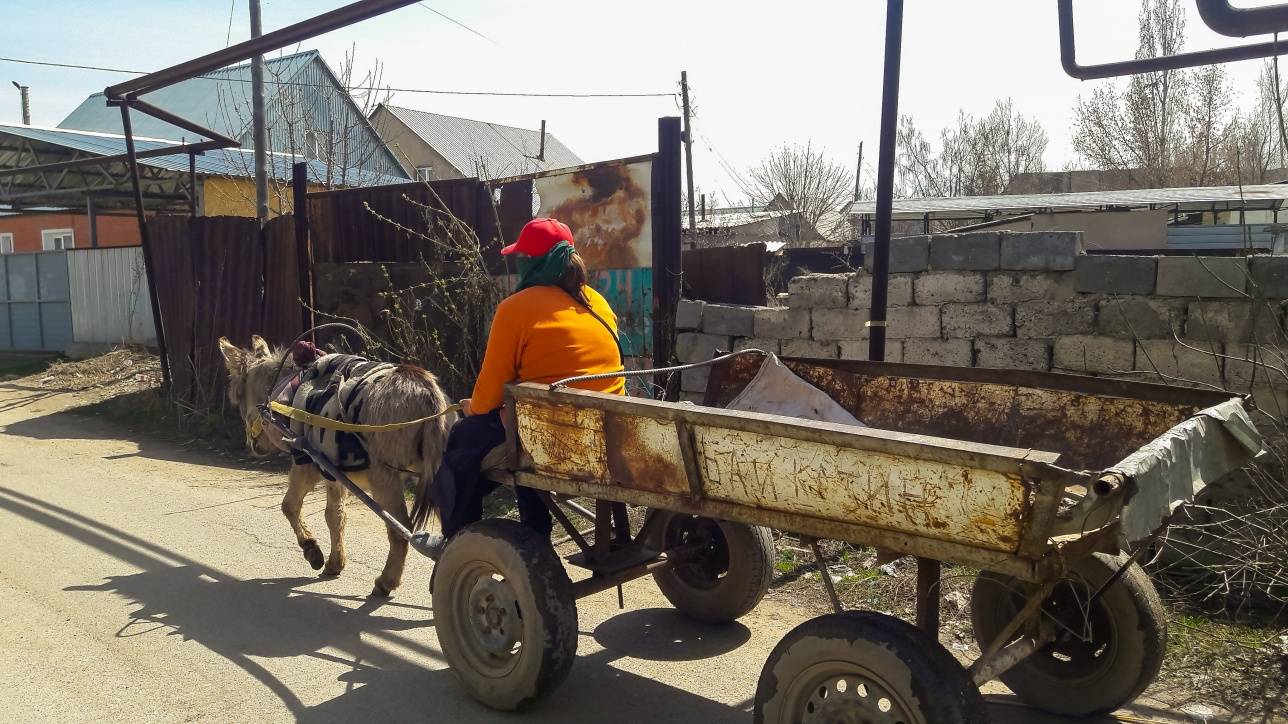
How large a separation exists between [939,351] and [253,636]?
4642mm

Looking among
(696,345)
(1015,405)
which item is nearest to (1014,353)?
(1015,405)

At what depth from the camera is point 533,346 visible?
415 cm

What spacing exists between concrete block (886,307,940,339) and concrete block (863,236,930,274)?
0.92 feet

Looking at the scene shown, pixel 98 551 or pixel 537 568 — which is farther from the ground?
pixel 537 568

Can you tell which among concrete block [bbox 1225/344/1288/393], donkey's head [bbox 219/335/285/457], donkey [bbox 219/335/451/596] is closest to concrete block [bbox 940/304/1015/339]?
concrete block [bbox 1225/344/1288/393]

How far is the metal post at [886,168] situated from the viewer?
17.9 ft

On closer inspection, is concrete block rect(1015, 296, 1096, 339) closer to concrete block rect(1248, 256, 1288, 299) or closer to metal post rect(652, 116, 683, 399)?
concrete block rect(1248, 256, 1288, 299)

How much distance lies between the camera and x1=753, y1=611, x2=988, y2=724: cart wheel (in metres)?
2.75

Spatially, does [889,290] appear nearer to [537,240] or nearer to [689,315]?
[689,315]

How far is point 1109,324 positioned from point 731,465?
3.77m

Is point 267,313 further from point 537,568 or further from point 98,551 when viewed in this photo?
point 537,568

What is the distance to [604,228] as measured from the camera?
8.30 m

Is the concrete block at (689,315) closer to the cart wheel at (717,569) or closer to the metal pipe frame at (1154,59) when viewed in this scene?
the cart wheel at (717,569)

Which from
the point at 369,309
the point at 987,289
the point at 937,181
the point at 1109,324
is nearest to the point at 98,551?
the point at 369,309
